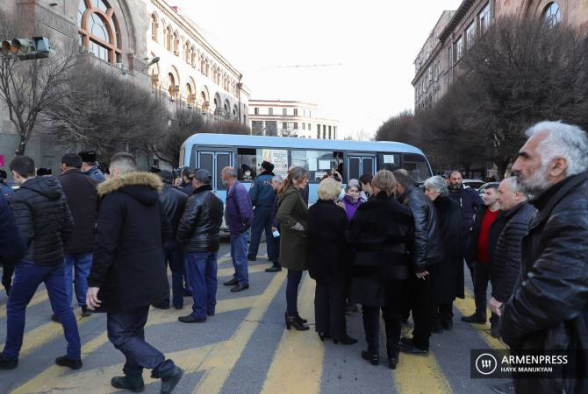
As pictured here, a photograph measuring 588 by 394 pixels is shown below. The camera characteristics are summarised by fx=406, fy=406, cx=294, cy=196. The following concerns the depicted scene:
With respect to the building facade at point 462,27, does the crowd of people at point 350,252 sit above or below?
below

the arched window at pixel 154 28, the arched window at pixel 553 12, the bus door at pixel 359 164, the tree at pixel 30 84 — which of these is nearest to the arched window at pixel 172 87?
the arched window at pixel 154 28

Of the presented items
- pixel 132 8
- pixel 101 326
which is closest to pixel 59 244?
pixel 101 326

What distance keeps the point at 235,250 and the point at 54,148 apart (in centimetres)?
2331

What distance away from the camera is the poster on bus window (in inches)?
527

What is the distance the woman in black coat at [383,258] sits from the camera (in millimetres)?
3822

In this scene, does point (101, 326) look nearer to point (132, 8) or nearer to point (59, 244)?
point (59, 244)

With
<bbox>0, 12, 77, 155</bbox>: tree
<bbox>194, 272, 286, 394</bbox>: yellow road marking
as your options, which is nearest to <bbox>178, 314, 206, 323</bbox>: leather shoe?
<bbox>194, 272, 286, 394</bbox>: yellow road marking

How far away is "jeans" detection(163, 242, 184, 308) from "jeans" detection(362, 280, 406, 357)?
2.83m

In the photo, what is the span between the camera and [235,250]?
661 centimetres

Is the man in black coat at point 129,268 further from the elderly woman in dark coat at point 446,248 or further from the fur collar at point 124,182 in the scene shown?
the elderly woman in dark coat at point 446,248

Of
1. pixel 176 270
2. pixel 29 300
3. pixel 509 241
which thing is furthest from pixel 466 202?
pixel 29 300

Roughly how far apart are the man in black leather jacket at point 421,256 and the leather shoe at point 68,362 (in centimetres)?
320

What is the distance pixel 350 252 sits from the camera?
4.38m

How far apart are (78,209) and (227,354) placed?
2.56 m
